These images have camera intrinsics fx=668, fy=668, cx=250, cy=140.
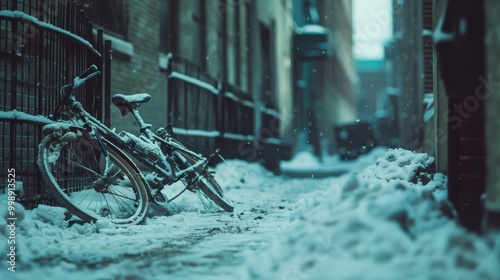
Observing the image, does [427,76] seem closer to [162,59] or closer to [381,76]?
[162,59]

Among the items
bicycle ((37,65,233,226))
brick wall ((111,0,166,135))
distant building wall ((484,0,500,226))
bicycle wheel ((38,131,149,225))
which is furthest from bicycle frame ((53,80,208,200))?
distant building wall ((484,0,500,226))

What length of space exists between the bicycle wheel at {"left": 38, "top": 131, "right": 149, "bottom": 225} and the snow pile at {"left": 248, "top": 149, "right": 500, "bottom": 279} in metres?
2.39

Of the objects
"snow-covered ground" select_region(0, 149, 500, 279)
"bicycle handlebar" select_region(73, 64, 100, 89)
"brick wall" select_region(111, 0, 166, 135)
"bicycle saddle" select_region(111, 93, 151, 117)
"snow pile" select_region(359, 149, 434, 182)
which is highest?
"brick wall" select_region(111, 0, 166, 135)

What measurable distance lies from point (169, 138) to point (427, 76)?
5.71 meters

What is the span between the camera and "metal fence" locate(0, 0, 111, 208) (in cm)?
629

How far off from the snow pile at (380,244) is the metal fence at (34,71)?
3157 millimetres

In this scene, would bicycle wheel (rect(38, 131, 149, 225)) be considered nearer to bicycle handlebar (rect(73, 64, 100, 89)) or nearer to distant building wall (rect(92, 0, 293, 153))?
bicycle handlebar (rect(73, 64, 100, 89))

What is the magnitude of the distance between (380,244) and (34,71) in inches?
190

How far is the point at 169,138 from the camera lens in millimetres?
7418

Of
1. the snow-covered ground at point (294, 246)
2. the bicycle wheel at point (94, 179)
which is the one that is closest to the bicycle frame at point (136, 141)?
the bicycle wheel at point (94, 179)

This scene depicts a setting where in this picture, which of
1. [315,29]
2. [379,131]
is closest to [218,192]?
[315,29]

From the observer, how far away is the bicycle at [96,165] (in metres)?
5.94

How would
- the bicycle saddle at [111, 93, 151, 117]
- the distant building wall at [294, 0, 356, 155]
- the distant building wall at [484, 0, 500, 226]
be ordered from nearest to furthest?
the distant building wall at [484, 0, 500, 226]
the bicycle saddle at [111, 93, 151, 117]
the distant building wall at [294, 0, 356, 155]

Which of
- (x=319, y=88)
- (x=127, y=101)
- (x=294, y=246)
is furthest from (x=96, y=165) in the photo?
(x=319, y=88)
